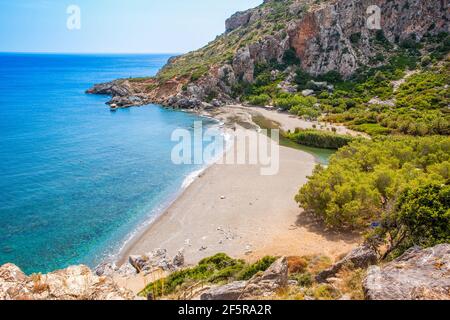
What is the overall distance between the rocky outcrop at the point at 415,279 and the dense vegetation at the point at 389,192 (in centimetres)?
648

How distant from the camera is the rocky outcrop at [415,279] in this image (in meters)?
8.74

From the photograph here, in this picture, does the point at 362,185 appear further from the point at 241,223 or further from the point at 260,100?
the point at 260,100

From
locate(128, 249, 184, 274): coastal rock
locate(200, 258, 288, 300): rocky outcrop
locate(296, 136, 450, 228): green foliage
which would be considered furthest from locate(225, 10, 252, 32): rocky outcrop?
locate(200, 258, 288, 300): rocky outcrop

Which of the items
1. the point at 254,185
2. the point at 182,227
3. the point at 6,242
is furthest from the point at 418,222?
the point at 6,242

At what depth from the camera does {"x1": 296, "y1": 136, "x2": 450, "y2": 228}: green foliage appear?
27.5 meters

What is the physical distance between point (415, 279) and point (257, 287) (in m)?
5.35

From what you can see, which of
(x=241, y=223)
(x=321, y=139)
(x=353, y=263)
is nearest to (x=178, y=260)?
(x=241, y=223)

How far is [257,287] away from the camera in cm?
1252

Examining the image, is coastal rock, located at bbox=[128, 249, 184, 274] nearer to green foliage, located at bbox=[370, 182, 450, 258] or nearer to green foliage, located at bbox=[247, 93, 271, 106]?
green foliage, located at bbox=[370, 182, 450, 258]

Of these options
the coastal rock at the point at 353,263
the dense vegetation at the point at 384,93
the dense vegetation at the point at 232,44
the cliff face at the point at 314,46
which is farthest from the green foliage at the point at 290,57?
the coastal rock at the point at 353,263

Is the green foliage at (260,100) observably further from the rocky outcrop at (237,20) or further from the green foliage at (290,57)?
the rocky outcrop at (237,20)

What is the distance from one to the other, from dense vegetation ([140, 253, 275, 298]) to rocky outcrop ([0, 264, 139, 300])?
15.3 ft

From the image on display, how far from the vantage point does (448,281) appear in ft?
29.9

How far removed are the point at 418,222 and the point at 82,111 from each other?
9109 centimetres
